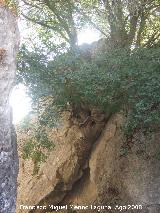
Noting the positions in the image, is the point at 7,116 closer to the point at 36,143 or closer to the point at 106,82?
the point at 106,82

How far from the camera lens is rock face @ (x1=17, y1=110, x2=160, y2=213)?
506 inches

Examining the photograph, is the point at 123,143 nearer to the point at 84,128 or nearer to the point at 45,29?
the point at 84,128

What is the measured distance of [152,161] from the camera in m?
12.9

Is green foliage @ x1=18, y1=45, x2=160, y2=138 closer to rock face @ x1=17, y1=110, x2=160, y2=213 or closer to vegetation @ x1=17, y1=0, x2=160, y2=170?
vegetation @ x1=17, y1=0, x2=160, y2=170

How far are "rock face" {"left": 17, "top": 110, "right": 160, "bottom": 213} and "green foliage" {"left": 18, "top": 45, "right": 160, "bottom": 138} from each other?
112cm

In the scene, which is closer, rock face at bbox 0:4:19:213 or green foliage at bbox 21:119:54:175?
rock face at bbox 0:4:19:213

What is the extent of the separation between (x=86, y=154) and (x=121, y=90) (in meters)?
4.72

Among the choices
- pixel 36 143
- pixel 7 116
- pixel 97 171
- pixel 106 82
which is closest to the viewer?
pixel 7 116

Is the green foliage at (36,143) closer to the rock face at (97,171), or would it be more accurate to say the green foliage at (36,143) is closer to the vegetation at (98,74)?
the vegetation at (98,74)

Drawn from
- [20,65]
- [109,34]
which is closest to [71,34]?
[109,34]

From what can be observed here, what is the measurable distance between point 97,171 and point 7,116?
24.5ft

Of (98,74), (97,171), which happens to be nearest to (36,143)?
(97,171)

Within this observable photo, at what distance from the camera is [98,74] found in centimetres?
1212

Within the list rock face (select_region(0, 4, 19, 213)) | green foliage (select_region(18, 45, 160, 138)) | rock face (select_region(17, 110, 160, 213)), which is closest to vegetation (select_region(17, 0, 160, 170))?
green foliage (select_region(18, 45, 160, 138))
